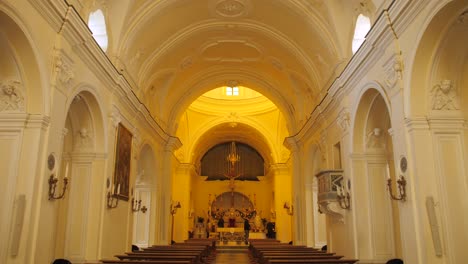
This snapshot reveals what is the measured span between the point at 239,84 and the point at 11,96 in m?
12.0

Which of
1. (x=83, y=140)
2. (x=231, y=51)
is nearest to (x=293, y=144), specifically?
(x=231, y=51)

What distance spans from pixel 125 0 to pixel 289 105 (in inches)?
355

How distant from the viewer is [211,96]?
78.3ft

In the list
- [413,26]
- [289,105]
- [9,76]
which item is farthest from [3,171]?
[289,105]

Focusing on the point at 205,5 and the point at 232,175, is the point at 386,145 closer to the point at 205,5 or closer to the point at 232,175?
the point at 205,5

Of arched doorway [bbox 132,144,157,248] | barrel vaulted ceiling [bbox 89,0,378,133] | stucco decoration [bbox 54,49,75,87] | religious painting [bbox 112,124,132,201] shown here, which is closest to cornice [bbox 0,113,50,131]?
stucco decoration [bbox 54,49,75,87]

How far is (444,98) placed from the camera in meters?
6.76

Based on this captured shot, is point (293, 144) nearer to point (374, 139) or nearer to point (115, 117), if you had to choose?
point (374, 139)

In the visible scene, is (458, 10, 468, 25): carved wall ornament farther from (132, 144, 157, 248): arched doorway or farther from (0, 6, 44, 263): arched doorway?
(132, 144, 157, 248): arched doorway

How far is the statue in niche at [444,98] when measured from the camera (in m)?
6.73

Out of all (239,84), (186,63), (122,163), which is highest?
(239,84)

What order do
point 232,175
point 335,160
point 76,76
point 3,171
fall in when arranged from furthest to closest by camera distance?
point 232,175 → point 335,160 → point 76,76 → point 3,171

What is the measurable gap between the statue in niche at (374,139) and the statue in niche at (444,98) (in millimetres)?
3083

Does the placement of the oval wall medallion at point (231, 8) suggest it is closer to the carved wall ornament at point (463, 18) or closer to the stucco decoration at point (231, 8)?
the stucco decoration at point (231, 8)
